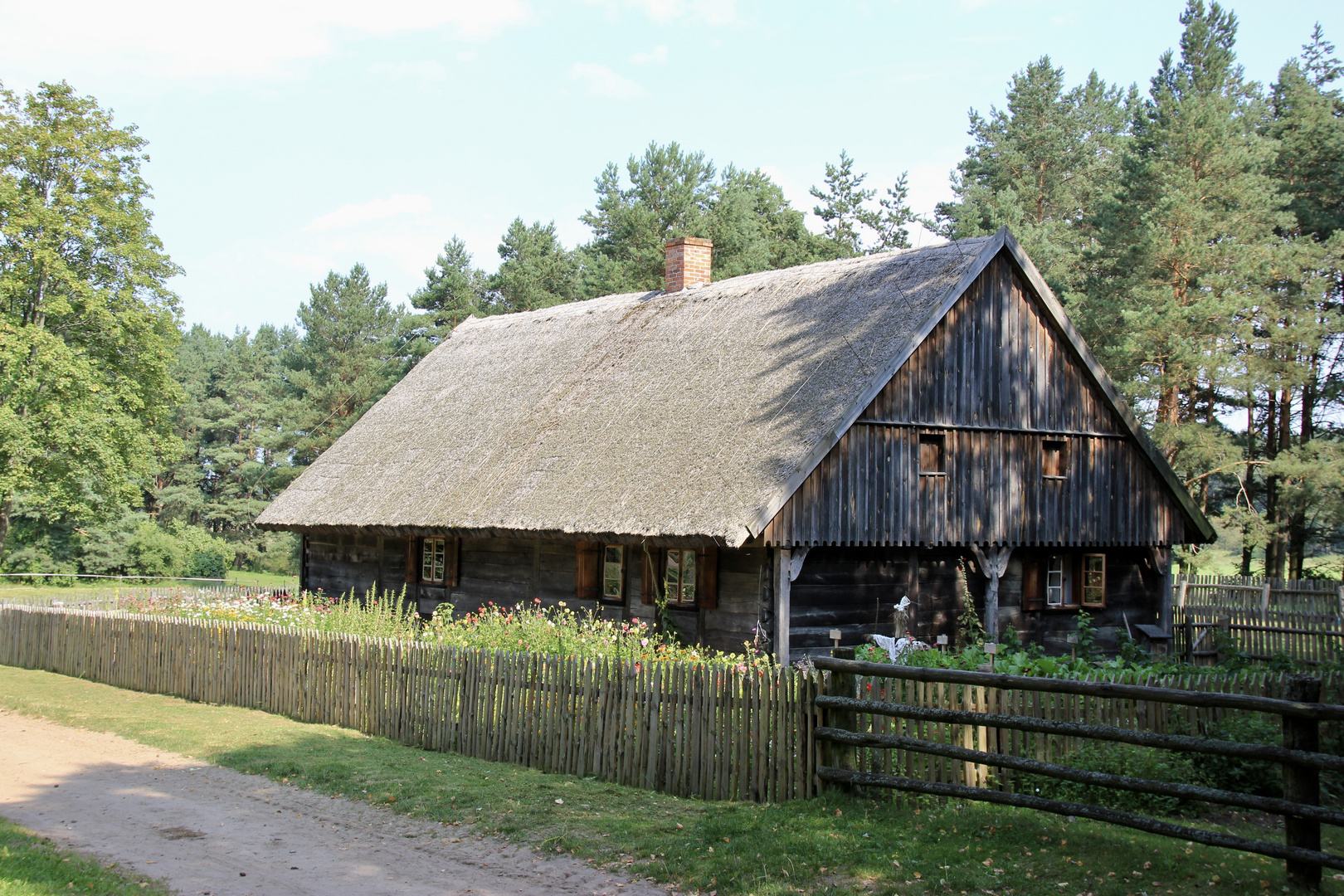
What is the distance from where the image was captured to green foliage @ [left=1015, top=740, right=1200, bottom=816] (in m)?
8.81

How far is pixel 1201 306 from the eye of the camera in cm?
2980

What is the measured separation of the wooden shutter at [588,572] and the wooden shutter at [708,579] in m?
2.28

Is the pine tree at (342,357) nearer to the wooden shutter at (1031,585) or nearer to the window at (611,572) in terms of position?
the window at (611,572)

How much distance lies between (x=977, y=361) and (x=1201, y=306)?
15688mm

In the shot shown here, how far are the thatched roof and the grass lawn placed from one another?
498 centimetres

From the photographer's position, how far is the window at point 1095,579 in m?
19.3

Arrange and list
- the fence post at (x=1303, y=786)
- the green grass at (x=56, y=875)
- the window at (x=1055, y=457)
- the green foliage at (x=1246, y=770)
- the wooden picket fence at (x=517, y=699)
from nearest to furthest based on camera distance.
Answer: the fence post at (x=1303, y=786) → the green grass at (x=56, y=875) → the wooden picket fence at (x=517, y=699) → the green foliage at (x=1246, y=770) → the window at (x=1055, y=457)

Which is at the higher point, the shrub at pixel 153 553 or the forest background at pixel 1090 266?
the forest background at pixel 1090 266

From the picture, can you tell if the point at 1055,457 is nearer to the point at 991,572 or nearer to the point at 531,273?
the point at 991,572

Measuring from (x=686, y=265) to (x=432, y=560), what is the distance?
26.7 ft

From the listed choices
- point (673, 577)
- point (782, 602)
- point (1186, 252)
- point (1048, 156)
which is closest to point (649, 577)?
point (673, 577)

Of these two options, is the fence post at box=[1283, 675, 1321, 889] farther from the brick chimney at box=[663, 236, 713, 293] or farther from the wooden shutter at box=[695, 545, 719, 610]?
the brick chimney at box=[663, 236, 713, 293]

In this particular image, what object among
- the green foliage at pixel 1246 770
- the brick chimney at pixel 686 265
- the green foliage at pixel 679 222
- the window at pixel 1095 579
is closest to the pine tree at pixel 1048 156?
the green foliage at pixel 679 222

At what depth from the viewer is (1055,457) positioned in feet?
60.4
